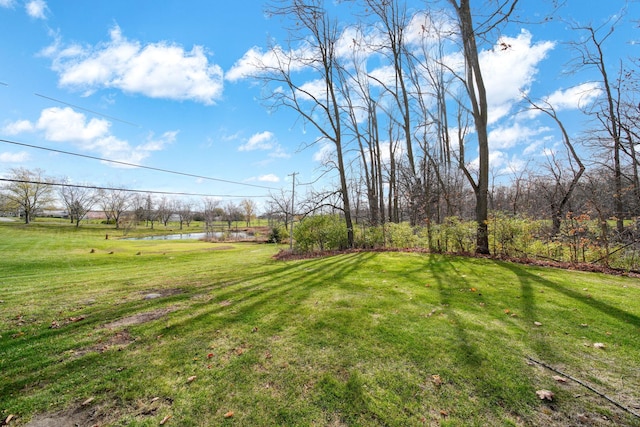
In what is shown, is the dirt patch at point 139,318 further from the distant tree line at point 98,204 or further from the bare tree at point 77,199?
the bare tree at point 77,199

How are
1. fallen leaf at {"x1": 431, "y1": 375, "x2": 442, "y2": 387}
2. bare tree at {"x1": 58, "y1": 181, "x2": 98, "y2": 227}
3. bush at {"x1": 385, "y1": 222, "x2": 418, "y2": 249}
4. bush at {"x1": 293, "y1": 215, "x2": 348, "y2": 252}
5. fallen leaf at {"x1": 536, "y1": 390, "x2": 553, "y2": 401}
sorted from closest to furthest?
1. fallen leaf at {"x1": 536, "y1": 390, "x2": 553, "y2": 401}
2. fallen leaf at {"x1": 431, "y1": 375, "x2": 442, "y2": 387}
3. bush at {"x1": 385, "y1": 222, "x2": 418, "y2": 249}
4. bush at {"x1": 293, "y1": 215, "x2": 348, "y2": 252}
5. bare tree at {"x1": 58, "y1": 181, "x2": 98, "y2": 227}

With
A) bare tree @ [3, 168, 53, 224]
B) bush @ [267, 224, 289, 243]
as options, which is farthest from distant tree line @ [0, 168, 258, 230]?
bush @ [267, 224, 289, 243]

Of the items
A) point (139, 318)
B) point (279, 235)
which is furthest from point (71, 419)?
point (279, 235)

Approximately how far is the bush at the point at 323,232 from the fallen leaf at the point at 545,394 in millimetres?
10859

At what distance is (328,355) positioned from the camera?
8.88 ft

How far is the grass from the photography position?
78.7 inches

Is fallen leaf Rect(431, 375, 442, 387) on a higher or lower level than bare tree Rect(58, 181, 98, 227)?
lower

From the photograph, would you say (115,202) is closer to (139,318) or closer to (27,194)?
(27,194)

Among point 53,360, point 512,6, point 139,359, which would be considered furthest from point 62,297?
point 512,6

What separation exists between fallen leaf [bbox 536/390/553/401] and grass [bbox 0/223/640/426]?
1.9 inches

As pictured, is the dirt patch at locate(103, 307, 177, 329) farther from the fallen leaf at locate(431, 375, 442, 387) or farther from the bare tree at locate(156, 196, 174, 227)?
the bare tree at locate(156, 196, 174, 227)

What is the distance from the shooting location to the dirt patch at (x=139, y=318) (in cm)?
352

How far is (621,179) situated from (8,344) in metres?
14.5

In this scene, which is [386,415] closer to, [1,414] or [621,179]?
[1,414]
